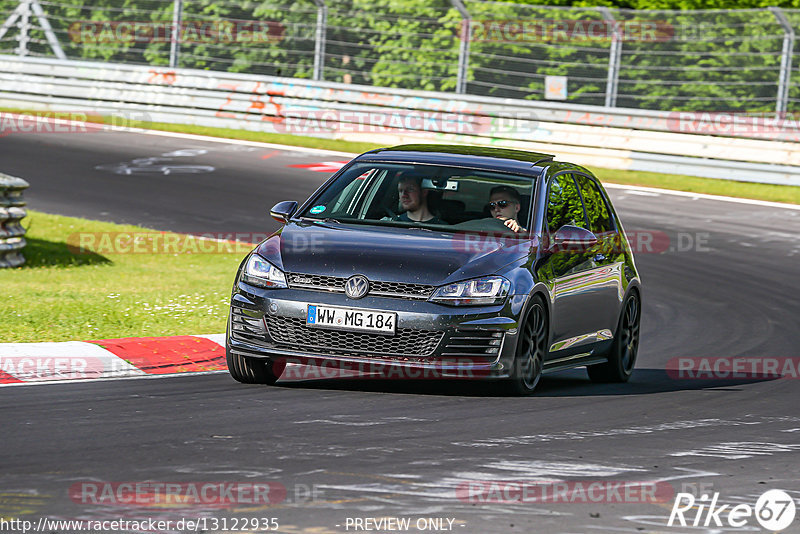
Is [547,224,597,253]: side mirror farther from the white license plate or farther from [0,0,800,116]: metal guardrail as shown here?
[0,0,800,116]: metal guardrail

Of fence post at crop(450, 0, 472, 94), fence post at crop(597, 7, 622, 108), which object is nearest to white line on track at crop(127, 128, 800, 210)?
fence post at crop(597, 7, 622, 108)

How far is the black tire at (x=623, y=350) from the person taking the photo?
10.7m

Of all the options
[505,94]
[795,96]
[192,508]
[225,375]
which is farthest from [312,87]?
[192,508]

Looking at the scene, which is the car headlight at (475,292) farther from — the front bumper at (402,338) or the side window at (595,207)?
the side window at (595,207)

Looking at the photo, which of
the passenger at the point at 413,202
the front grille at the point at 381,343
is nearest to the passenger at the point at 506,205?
the passenger at the point at 413,202

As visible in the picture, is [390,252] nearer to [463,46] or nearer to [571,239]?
[571,239]

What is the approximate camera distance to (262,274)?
8.89 meters

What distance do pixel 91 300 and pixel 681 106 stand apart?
1406cm

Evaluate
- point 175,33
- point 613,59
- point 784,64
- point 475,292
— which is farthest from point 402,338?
point 175,33

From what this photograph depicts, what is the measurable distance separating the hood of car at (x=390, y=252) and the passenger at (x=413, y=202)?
28 centimetres

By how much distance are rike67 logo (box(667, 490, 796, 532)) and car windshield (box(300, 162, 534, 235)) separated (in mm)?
3400

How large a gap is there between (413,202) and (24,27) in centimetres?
2023

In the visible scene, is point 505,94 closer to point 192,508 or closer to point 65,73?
point 65,73

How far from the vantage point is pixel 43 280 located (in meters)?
13.8
